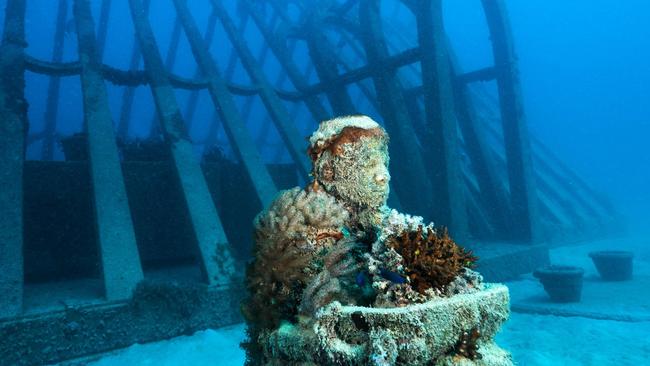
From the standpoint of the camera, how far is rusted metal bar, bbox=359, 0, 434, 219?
27.9 feet

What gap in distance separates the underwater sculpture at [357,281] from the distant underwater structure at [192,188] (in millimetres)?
36

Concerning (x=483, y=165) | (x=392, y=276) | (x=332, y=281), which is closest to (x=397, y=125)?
(x=483, y=165)

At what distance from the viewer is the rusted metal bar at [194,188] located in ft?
18.7

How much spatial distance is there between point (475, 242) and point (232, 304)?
6327 mm

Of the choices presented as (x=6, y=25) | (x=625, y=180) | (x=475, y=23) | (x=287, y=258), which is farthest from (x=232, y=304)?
(x=475, y=23)

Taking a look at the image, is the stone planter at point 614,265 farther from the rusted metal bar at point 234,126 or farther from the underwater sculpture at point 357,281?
the underwater sculpture at point 357,281

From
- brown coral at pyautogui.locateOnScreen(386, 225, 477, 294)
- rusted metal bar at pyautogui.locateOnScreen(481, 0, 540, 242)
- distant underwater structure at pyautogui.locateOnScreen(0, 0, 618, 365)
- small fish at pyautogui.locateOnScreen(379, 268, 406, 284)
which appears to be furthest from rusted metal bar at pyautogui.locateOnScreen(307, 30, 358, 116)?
small fish at pyautogui.locateOnScreen(379, 268, 406, 284)

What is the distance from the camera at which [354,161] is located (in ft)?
8.75

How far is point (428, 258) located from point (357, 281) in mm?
404

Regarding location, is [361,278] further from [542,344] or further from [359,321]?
[542,344]

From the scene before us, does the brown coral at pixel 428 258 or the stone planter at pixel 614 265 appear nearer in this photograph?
the brown coral at pixel 428 258

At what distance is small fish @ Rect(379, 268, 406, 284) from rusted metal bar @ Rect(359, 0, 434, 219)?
6.67 metres

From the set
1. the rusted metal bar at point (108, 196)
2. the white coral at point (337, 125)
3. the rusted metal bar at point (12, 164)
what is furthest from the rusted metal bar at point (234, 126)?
the white coral at point (337, 125)

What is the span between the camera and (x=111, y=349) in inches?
180
